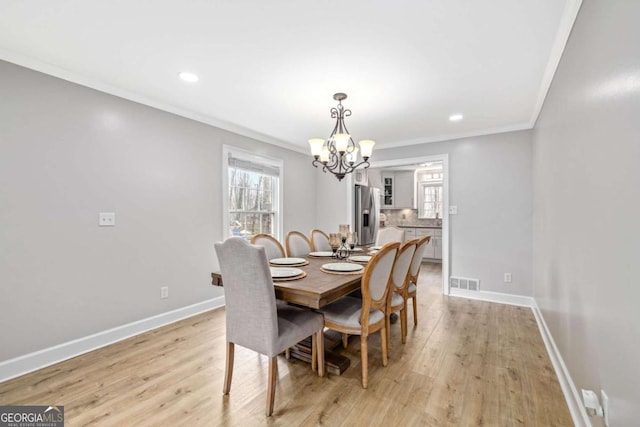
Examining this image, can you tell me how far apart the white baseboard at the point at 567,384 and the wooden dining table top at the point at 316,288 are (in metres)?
1.39

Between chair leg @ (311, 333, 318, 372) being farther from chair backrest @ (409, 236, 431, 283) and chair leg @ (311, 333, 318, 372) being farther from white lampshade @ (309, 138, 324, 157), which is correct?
white lampshade @ (309, 138, 324, 157)

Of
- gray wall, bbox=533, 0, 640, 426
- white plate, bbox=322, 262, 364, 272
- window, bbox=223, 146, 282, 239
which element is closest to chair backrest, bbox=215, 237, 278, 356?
white plate, bbox=322, 262, 364, 272

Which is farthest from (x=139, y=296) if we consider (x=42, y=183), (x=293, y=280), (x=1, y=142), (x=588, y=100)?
(x=588, y=100)

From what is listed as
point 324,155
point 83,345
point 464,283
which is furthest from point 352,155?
point 83,345

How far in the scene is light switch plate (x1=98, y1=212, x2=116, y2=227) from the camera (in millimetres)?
Answer: 2567

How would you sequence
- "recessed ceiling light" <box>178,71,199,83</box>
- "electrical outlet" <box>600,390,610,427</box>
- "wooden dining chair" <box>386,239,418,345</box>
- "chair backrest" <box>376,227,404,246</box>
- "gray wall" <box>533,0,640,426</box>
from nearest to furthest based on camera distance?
"gray wall" <box>533,0,640,426</box> < "electrical outlet" <box>600,390,610,427</box> < "wooden dining chair" <box>386,239,418,345</box> < "recessed ceiling light" <box>178,71,199,83</box> < "chair backrest" <box>376,227,404,246</box>

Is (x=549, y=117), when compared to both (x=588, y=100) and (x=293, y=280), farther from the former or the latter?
(x=293, y=280)

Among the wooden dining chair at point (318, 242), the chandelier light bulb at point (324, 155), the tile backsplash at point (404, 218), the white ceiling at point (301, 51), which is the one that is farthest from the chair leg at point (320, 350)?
the tile backsplash at point (404, 218)

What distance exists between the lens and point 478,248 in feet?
13.1

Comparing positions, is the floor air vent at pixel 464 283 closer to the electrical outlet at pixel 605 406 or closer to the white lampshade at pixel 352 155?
the white lampshade at pixel 352 155

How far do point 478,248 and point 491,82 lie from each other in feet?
7.69

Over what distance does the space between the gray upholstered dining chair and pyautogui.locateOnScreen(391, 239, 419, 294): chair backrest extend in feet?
2.75

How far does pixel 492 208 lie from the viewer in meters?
3.88

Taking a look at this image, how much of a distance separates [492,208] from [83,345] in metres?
4.80
